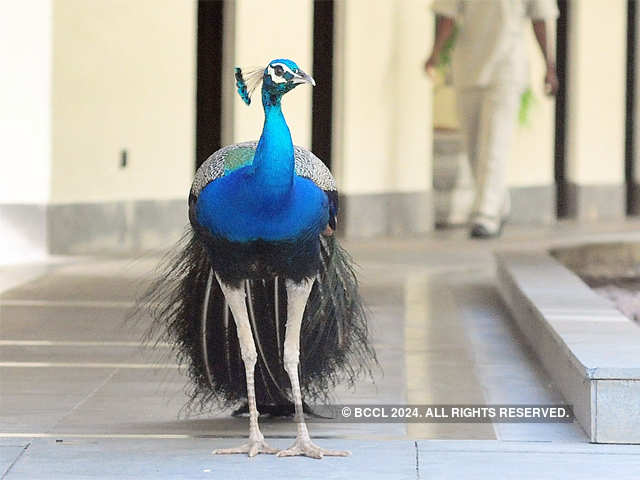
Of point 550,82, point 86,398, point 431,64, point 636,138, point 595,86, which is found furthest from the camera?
point 636,138

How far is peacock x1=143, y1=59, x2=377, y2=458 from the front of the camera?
16.8ft

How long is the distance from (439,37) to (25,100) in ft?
13.1

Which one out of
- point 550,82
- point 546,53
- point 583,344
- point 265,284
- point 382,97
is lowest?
point 583,344

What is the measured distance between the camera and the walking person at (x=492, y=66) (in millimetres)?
13914

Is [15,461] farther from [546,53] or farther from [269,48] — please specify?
[546,53]

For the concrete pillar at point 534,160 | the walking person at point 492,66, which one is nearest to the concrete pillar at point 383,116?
the walking person at point 492,66

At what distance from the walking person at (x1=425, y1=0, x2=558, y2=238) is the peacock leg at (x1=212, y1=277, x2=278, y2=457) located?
8569mm

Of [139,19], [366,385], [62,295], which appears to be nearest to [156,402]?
[366,385]

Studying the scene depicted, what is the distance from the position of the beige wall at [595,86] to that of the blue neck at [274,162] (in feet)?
43.9

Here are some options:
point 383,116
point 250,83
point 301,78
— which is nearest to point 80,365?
point 250,83

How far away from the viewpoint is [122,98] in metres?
12.6

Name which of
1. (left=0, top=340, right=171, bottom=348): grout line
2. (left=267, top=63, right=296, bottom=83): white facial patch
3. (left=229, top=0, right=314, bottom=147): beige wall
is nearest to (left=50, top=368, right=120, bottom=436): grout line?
(left=0, top=340, right=171, bottom=348): grout line

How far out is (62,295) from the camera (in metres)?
9.86

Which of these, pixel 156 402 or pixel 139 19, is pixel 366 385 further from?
pixel 139 19
